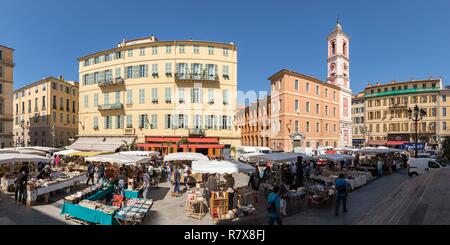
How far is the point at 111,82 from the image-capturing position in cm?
3253

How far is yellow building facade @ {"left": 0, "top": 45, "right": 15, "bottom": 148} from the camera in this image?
1453 inches

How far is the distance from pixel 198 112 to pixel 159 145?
6.20m

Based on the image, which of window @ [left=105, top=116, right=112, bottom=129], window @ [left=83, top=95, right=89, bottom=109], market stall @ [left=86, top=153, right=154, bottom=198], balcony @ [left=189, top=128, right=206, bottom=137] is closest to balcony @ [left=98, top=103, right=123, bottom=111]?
window @ [left=105, top=116, right=112, bottom=129]

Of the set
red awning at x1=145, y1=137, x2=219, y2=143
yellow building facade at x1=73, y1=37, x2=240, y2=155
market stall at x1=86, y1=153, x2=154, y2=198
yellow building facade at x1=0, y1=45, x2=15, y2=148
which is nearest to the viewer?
market stall at x1=86, y1=153, x2=154, y2=198

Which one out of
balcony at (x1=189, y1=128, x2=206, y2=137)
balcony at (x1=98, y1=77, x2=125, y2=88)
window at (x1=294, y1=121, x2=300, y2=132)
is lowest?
balcony at (x1=189, y1=128, x2=206, y2=137)

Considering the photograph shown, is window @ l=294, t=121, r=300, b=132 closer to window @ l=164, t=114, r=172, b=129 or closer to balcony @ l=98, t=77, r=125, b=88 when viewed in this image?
window @ l=164, t=114, r=172, b=129

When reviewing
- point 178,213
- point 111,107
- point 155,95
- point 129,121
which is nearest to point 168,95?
point 155,95

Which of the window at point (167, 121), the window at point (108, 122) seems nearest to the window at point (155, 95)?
the window at point (167, 121)

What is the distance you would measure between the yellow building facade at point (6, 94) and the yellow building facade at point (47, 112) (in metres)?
5.53

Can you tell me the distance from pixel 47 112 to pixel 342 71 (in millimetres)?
53396

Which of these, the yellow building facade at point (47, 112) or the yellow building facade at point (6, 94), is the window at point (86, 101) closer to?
the yellow building facade at point (47, 112)

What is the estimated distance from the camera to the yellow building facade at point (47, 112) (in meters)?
44.3

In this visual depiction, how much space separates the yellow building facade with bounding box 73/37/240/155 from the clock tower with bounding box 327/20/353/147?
2393 centimetres

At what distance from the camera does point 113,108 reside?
32.5 meters
